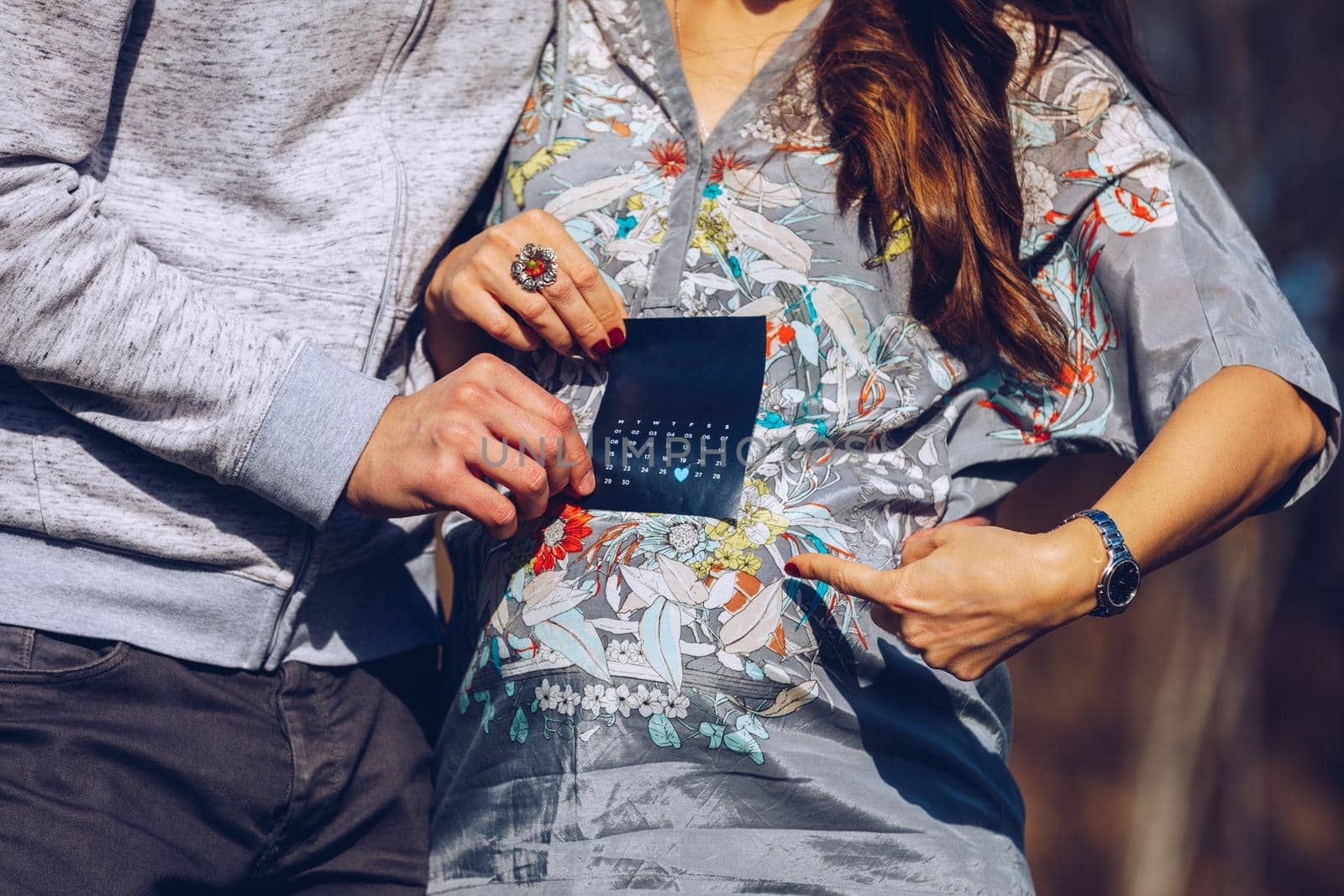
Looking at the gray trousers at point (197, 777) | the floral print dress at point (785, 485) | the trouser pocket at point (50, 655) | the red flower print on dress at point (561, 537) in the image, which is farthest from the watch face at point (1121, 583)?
the trouser pocket at point (50, 655)

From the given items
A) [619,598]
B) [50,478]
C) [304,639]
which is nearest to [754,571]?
[619,598]

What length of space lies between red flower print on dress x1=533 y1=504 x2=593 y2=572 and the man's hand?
5 cm

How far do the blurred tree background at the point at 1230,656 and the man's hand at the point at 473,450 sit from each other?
177cm

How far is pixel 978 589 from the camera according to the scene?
33.1 inches

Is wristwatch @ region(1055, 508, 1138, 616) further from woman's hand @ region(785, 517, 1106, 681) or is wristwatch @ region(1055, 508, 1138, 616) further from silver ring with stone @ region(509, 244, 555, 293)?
silver ring with stone @ region(509, 244, 555, 293)

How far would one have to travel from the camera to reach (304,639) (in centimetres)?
101

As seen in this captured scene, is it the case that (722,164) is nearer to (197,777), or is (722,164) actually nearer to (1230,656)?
(197,777)

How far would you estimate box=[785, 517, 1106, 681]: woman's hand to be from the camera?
0.84 meters

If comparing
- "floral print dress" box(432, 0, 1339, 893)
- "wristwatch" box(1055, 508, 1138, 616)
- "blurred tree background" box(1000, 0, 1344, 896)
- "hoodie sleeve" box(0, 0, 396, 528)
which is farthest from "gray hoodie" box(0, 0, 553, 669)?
"blurred tree background" box(1000, 0, 1344, 896)

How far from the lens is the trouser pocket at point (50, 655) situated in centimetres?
87

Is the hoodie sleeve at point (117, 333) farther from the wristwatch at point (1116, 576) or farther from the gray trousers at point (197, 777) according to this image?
the wristwatch at point (1116, 576)

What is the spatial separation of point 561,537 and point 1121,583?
0.45 meters

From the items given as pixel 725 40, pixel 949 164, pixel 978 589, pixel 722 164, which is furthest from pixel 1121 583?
pixel 725 40

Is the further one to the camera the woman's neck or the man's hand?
the woman's neck
